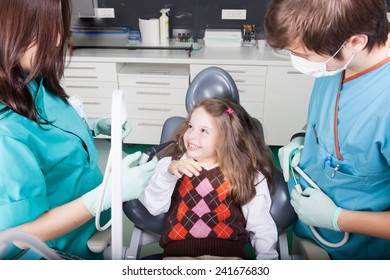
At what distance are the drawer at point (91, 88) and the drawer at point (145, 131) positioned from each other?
0.29 m

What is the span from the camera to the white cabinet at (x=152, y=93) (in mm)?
2838

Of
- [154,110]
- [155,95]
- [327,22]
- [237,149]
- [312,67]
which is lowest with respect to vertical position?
[154,110]

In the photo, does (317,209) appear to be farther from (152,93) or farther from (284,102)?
(152,93)

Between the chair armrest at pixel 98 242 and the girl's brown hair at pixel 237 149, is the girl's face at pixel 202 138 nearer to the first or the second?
the girl's brown hair at pixel 237 149

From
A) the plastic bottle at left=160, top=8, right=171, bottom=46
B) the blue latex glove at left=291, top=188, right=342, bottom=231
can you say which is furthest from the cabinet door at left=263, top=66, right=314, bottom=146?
the blue latex glove at left=291, top=188, right=342, bottom=231

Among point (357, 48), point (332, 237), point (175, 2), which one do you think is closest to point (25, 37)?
point (357, 48)

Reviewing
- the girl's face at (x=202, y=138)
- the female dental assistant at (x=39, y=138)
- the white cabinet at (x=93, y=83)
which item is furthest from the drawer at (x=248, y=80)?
the female dental assistant at (x=39, y=138)

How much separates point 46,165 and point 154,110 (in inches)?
74.3

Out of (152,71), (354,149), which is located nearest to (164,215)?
(354,149)

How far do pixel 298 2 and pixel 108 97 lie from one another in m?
2.22

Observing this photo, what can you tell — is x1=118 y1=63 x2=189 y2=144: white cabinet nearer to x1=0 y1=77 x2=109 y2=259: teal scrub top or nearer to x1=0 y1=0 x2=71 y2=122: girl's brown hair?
x1=0 y1=77 x2=109 y2=259: teal scrub top

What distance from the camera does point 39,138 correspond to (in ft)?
3.39

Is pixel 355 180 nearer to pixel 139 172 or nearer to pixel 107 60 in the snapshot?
pixel 139 172

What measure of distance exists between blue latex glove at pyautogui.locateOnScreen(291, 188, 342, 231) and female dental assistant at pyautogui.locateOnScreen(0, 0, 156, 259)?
0.48 meters
